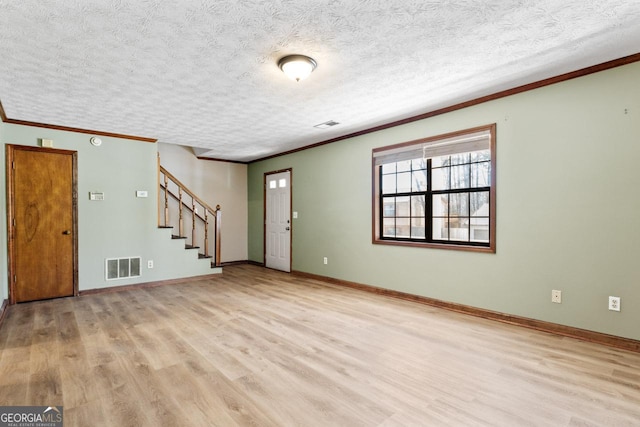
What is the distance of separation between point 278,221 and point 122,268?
2.97 meters

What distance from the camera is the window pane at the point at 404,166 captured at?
15.1 ft

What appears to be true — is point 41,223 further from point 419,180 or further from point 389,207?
point 419,180

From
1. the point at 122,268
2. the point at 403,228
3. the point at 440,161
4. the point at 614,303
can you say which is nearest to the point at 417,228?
the point at 403,228

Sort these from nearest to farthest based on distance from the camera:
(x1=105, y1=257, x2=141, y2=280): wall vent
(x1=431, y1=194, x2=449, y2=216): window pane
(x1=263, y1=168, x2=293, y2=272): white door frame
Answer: (x1=431, y1=194, x2=449, y2=216): window pane
(x1=105, y1=257, x2=141, y2=280): wall vent
(x1=263, y1=168, x2=293, y2=272): white door frame

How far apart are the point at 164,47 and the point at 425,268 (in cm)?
371

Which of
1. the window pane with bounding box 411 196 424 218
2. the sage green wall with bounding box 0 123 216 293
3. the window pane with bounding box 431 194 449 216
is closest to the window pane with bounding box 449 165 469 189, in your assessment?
the window pane with bounding box 431 194 449 216

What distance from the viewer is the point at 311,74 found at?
309cm

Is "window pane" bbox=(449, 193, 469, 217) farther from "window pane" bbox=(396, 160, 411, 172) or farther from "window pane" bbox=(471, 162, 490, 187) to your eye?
"window pane" bbox=(396, 160, 411, 172)

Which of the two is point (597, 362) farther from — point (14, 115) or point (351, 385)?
point (14, 115)

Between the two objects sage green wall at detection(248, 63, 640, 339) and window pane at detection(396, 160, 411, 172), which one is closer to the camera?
sage green wall at detection(248, 63, 640, 339)

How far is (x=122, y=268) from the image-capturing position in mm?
5234

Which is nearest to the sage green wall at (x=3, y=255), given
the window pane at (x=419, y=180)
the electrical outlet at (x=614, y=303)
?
the window pane at (x=419, y=180)

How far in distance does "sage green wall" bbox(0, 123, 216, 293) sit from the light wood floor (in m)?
1.20

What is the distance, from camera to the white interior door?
22.1ft
